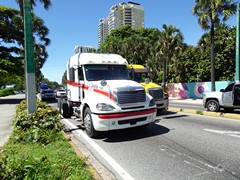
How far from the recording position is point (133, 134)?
7980 mm

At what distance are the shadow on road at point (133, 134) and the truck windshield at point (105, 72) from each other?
209 centimetres

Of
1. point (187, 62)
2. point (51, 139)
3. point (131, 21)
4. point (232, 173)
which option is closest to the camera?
point (232, 173)

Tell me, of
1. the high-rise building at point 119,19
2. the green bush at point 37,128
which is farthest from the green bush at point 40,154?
the high-rise building at point 119,19

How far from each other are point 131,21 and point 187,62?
11071cm

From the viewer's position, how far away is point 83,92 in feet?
29.7

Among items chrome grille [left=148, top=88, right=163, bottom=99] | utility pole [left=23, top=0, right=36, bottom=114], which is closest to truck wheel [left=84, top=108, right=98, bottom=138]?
utility pole [left=23, top=0, right=36, bottom=114]

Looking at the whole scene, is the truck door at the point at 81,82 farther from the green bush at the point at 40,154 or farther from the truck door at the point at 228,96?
the truck door at the point at 228,96

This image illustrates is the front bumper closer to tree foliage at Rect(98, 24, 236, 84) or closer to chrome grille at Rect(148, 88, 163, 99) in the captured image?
chrome grille at Rect(148, 88, 163, 99)

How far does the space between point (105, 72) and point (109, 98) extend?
196cm

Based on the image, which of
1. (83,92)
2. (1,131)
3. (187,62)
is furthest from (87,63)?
(187,62)

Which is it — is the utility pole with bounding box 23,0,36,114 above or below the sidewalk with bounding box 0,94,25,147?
above

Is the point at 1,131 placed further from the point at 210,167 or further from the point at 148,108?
the point at 210,167

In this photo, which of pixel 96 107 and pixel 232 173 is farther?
pixel 96 107

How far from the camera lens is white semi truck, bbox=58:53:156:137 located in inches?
276
